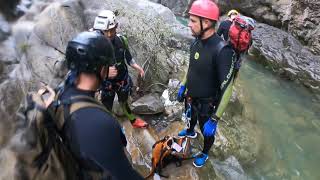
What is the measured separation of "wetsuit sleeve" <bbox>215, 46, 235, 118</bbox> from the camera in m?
4.12

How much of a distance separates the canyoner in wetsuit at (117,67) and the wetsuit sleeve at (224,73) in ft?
4.82

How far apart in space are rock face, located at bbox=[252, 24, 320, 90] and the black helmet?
912 cm

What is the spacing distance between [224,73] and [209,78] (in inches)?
13.8

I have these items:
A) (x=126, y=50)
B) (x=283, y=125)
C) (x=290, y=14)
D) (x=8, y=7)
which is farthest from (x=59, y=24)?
(x=290, y=14)

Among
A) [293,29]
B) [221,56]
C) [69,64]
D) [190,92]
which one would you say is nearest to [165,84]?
[190,92]

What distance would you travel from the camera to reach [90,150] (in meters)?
2.08

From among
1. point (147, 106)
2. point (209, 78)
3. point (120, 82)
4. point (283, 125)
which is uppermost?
point (209, 78)

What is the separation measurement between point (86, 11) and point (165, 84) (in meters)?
2.54

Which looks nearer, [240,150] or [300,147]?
[240,150]

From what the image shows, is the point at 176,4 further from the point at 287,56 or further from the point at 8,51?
the point at 8,51

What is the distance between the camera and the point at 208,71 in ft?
14.5

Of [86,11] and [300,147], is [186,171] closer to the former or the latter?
[300,147]

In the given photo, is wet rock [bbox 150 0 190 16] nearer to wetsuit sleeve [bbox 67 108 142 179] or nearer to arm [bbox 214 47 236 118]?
arm [bbox 214 47 236 118]

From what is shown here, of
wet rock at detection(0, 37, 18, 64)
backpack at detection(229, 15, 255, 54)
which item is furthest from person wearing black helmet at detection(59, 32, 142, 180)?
backpack at detection(229, 15, 255, 54)
